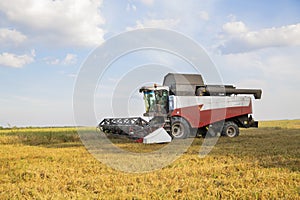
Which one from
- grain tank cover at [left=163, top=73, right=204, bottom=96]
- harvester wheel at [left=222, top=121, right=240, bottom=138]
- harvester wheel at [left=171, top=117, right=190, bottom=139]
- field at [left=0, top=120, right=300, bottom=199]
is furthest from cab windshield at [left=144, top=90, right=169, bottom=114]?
field at [left=0, top=120, right=300, bottom=199]

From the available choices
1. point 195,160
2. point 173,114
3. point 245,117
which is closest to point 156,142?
point 173,114

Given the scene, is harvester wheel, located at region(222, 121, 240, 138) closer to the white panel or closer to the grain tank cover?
the grain tank cover

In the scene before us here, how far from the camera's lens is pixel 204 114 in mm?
15336

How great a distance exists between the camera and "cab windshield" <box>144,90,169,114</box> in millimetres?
15266

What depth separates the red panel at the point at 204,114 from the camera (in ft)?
48.6

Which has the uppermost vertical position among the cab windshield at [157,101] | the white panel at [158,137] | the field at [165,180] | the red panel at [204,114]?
the cab windshield at [157,101]

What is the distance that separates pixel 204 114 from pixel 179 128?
1.63 metres

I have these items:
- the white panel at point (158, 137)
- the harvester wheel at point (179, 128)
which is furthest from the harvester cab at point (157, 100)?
the white panel at point (158, 137)

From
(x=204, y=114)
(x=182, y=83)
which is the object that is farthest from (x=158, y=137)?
(x=182, y=83)

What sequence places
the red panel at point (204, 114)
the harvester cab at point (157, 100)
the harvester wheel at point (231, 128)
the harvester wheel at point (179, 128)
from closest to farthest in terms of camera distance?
the harvester wheel at point (179, 128) < the red panel at point (204, 114) < the harvester cab at point (157, 100) < the harvester wheel at point (231, 128)

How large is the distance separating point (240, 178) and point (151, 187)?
173cm

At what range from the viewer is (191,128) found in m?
15.2

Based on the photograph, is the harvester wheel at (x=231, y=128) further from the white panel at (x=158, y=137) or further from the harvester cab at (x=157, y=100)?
the white panel at (x=158, y=137)

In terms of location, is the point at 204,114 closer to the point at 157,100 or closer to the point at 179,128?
the point at 179,128
